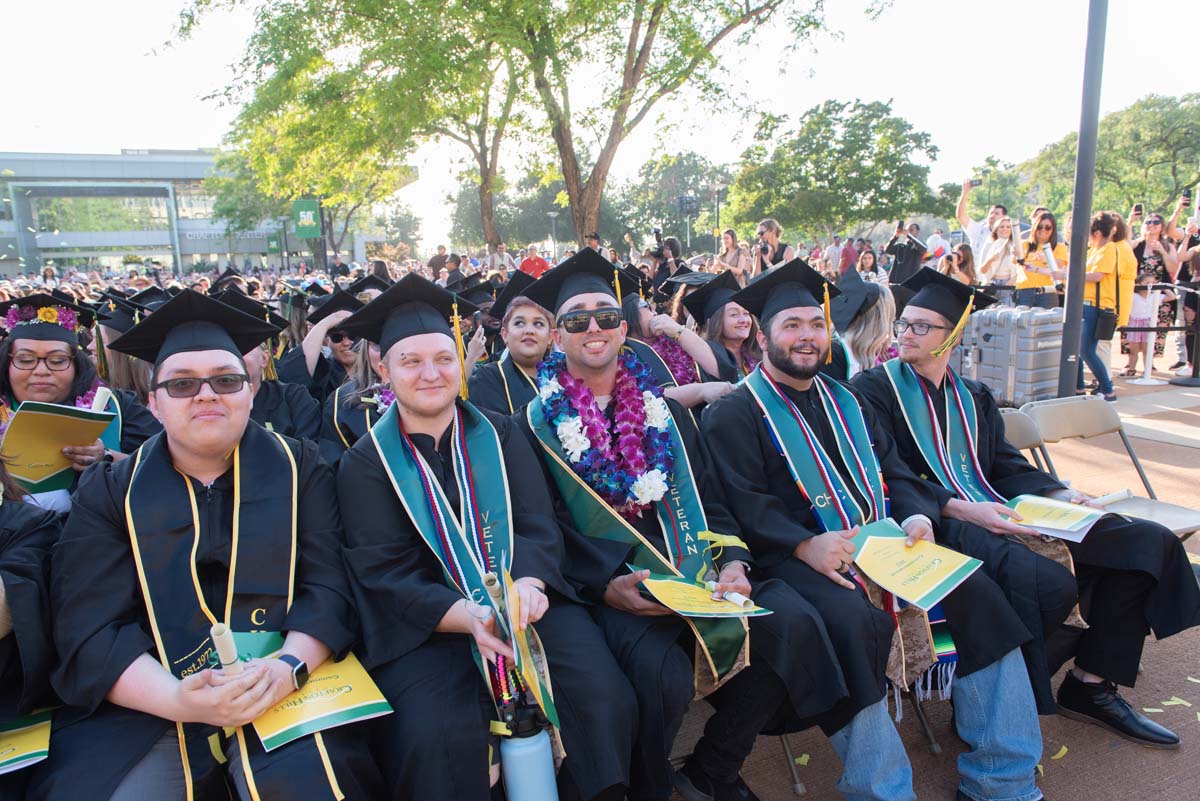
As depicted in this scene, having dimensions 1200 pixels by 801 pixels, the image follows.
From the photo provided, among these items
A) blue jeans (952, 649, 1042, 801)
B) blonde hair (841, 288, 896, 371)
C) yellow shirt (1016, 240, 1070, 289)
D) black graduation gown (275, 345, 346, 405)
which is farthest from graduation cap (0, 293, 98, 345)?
yellow shirt (1016, 240, 1070, 289)

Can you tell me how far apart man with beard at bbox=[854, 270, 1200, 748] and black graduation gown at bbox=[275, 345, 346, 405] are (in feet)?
12.2

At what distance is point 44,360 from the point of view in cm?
379

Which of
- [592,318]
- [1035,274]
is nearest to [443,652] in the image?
[592,318]

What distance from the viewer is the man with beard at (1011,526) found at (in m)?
3.01

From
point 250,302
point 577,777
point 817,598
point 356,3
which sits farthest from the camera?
point 356,3

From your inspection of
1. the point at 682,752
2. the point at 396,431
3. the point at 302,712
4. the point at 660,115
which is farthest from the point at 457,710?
the point at 660,115

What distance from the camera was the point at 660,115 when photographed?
14.9 metres

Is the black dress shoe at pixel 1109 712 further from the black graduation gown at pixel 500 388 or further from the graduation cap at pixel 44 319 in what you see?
the graduation cap at pixel 44 319

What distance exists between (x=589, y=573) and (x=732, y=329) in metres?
2.61

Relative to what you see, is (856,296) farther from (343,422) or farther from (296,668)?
(296,668)

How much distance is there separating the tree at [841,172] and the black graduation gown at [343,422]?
38910 mm

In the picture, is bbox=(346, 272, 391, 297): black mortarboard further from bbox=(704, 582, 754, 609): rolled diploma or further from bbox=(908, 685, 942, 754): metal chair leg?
Answer: bbox=(908, 685, 942, 754): metal chair leg

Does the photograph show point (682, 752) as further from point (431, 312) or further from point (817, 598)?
point (431, 312)

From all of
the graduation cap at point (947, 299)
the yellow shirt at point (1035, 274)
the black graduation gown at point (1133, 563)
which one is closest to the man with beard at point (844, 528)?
the black graduation gown at point (1133, 563)
